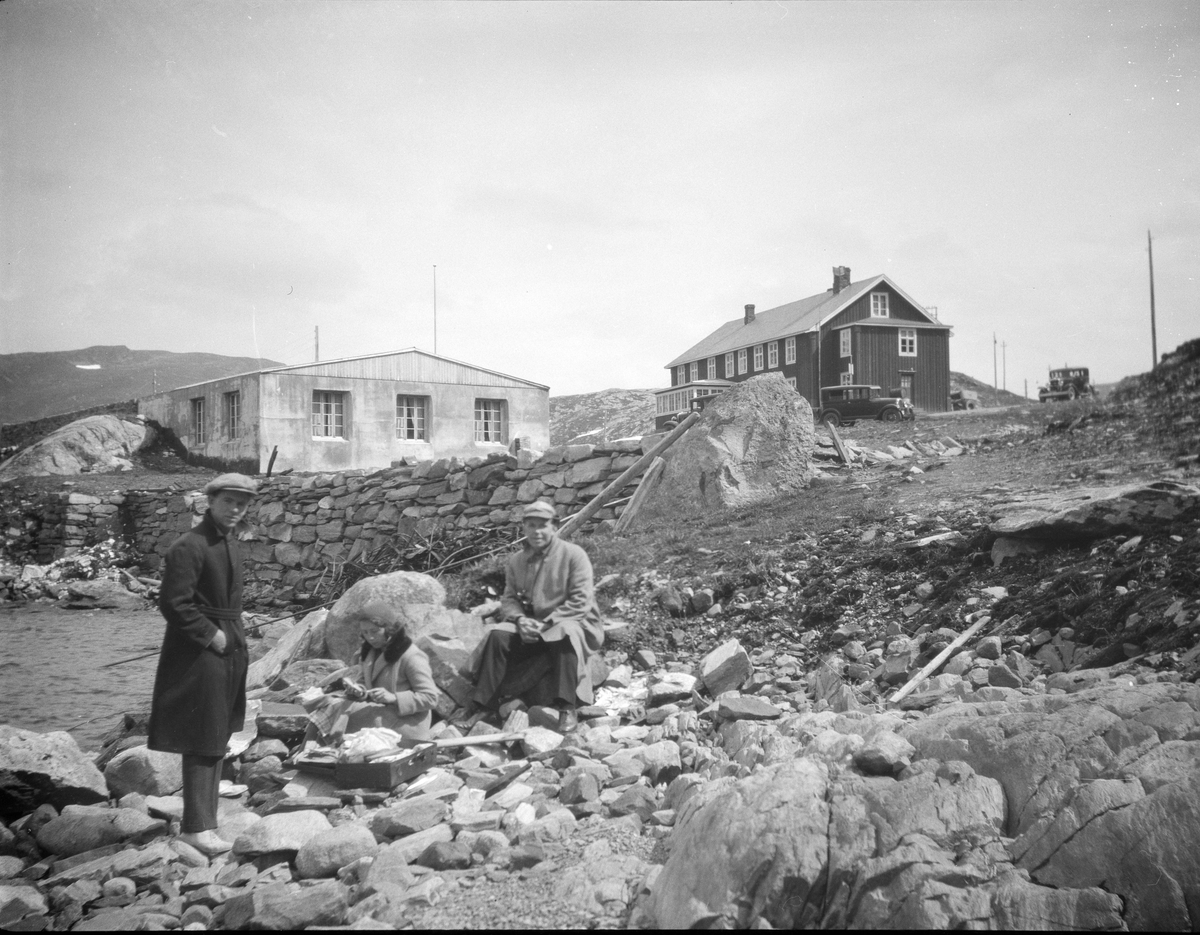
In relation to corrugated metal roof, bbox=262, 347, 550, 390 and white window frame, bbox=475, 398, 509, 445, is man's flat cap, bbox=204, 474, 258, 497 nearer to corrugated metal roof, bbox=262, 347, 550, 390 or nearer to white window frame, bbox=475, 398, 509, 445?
corrugated metal roof, bbox=262, 347, 550, 390

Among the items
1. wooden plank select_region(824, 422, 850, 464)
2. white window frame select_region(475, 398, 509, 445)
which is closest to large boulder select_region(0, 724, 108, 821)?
wooden plank select_region(824, 422, 850, 464)

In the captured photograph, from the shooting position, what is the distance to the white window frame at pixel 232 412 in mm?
21359

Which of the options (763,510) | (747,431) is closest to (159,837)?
(763,510)

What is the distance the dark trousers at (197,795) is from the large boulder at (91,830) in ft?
1.46

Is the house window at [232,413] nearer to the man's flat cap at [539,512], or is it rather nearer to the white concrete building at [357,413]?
the white concrete building at [357,413]

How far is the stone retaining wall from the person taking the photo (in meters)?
11.5

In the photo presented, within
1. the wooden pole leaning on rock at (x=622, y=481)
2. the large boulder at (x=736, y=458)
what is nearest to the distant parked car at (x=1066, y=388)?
the large boulder at (x=736, y=458)

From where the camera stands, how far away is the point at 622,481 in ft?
35.6

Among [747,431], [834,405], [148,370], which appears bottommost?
[747,431]

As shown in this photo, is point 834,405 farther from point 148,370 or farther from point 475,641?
point 148,370

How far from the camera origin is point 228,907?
337 centimetres

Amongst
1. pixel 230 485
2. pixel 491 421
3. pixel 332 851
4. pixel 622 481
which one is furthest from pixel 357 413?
pixel 332 851

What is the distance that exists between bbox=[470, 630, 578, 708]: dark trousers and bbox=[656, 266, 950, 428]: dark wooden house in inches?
952

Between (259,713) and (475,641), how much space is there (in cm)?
165
